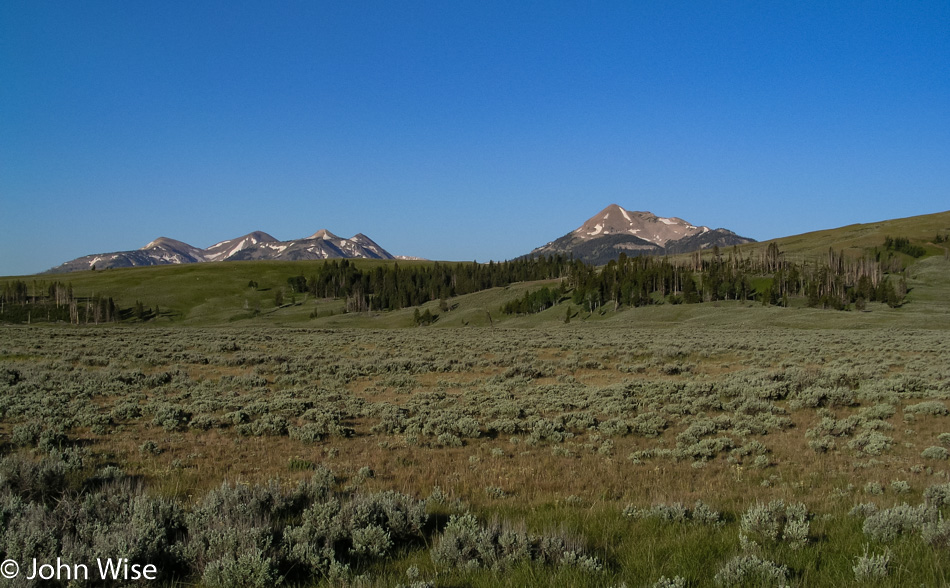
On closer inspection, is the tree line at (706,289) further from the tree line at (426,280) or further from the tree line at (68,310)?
the tree line at (68,310)

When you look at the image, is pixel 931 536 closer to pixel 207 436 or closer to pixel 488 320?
pixel 207 436

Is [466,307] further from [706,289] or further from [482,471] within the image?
[482,471]

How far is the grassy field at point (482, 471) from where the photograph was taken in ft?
16.2

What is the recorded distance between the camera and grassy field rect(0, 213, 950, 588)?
16.2 ft

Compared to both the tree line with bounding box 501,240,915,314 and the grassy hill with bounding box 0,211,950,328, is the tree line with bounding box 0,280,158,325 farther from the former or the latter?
the tree line with bounding box 501,240,915,314

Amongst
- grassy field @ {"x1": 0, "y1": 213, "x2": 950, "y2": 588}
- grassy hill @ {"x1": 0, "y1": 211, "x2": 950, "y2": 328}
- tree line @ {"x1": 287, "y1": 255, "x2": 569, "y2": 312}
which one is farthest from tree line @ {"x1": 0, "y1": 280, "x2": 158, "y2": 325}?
grassy field @ {"x1": 0, "y1": 213, "x2": 950, "y2": 588}

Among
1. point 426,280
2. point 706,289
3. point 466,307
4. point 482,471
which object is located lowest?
point 466,307

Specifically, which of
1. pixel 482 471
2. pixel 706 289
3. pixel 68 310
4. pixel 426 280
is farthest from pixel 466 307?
pixel 482 471

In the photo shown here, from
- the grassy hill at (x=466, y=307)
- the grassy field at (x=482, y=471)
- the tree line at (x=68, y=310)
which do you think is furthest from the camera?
the tree line at (x=68, y=310)

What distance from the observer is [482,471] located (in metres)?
10.1

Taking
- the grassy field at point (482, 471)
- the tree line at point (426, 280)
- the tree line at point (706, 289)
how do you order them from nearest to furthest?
the grassy field at point (482, 471) → the tree line at point (706, 289) → the tree line at point (426, 280)

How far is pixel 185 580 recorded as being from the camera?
481cm

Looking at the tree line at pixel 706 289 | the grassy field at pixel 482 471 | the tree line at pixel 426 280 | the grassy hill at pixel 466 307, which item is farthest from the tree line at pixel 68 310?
the grassy field at pixel 482 471

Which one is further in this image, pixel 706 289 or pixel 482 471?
pixel 706 289
